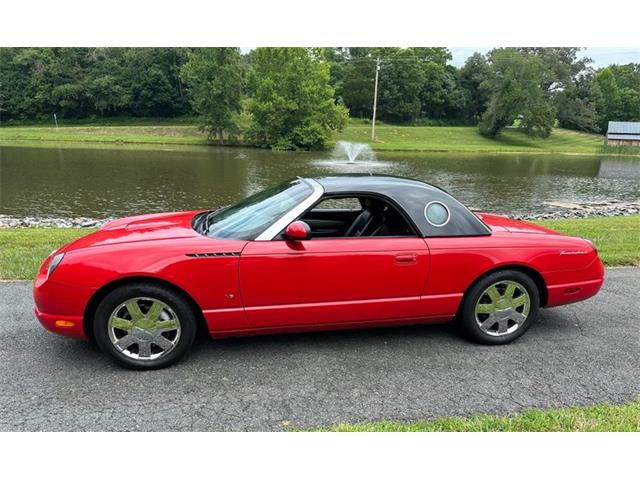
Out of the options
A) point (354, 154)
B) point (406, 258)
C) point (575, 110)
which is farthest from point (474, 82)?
point (406, 258)

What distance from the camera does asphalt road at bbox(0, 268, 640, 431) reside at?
119 inches

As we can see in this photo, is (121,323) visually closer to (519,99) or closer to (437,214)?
(437,214)

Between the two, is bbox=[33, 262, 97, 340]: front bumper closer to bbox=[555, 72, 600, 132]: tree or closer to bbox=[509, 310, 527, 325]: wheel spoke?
bbox=[509, 310, 527, 325]: wheel spoke

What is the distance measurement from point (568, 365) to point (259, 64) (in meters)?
51.8

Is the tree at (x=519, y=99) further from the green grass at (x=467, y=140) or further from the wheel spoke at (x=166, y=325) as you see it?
the wheel spoke at (x=166, y=325)

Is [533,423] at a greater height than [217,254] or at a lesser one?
lesser

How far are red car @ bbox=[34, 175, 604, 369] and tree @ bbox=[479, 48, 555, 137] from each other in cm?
7193

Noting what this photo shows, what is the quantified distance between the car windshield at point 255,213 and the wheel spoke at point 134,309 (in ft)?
2.53

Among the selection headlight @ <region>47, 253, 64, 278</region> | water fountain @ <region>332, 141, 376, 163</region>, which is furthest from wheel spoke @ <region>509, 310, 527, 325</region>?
water fountain @ <region>332, 141, 376, 163</region>

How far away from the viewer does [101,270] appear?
3361 millimetres

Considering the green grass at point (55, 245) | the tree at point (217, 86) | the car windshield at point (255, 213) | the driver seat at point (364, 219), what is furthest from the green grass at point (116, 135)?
the driver seat at point (364, 219)

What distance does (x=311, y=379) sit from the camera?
3.47m

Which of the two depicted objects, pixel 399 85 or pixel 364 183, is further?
pixel 399 85

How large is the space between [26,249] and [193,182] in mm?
15549
